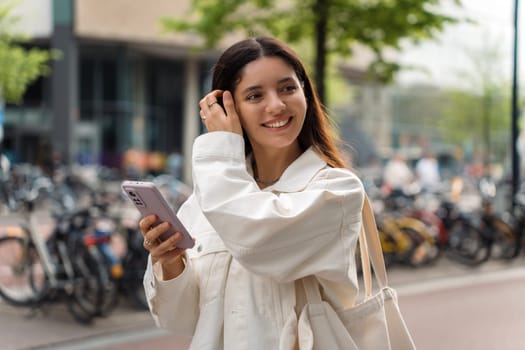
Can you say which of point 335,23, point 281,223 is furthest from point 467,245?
point 281,223

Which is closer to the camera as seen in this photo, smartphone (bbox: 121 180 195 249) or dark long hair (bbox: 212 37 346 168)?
smartphone (bbox: 121 180 195 249)

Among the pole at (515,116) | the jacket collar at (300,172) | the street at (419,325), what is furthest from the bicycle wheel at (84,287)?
the pole at (515,116)

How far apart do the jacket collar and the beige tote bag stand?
0.58 ft

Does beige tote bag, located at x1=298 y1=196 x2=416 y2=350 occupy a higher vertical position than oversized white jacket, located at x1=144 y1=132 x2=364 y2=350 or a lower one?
lower

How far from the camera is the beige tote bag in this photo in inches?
64.1

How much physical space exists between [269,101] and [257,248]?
389 mm

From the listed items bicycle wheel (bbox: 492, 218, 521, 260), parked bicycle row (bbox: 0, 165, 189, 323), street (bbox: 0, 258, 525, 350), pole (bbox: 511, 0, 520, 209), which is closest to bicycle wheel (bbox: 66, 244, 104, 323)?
parked bicycle row (bbox: 0, 165, 189, 323)

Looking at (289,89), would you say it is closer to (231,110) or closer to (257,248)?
(231,110)

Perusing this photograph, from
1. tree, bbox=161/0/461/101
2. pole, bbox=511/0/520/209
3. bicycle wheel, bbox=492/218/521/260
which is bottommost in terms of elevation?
bicycle wheel, bbox=492/218/521/260

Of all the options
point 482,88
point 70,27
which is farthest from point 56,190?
point 482,88

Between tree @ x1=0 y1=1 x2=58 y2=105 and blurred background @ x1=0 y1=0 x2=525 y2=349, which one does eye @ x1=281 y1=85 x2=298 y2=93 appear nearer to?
blurred background @ x1=0 y1=0 x2=525 y2=349

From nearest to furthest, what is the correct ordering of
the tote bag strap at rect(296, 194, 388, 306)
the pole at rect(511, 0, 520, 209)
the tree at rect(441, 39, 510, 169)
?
the tote bag strap at rect(296, 194, 388, 306) → the pole at rect(511, 0, 520, 209) → the tree at rect(441, 39, 510, 169)

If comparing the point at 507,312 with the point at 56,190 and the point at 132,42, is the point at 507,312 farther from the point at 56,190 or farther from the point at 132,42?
the point at 132,42

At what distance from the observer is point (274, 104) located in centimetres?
169
